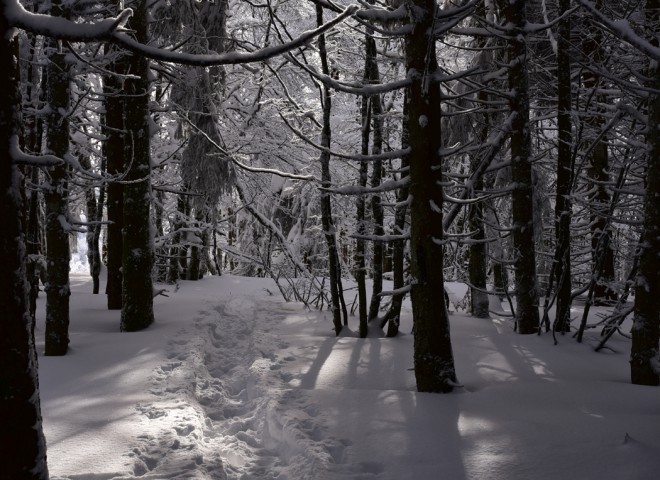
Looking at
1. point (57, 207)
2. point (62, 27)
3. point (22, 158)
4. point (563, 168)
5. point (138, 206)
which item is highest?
point (563, 168)

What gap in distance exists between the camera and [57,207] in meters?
7.65

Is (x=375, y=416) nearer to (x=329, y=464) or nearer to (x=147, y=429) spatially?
(x=329, y=464)

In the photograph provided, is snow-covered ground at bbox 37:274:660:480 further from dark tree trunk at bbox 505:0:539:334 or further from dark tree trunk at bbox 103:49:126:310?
dark tree trunk at bbox 103:49:126:310

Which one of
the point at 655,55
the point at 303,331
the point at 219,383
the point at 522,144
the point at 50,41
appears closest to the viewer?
the point at 655,55

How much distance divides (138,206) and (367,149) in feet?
13.5

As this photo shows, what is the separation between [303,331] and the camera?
31.0ft

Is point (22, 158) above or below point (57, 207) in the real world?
below

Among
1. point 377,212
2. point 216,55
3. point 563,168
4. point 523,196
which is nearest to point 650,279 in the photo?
point 523,196

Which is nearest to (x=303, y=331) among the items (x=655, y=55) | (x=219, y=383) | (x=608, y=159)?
(x=219, y=383)

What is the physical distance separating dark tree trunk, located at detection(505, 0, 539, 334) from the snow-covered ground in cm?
58

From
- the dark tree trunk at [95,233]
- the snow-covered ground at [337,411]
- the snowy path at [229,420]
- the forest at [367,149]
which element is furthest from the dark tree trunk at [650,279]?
the dark tree trunk at [95,233]

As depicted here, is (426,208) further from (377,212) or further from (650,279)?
(377,212)

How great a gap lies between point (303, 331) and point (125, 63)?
6165 mm

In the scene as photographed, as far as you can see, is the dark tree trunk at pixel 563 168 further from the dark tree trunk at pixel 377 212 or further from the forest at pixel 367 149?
the dark tree trunk at pixel 377 212
